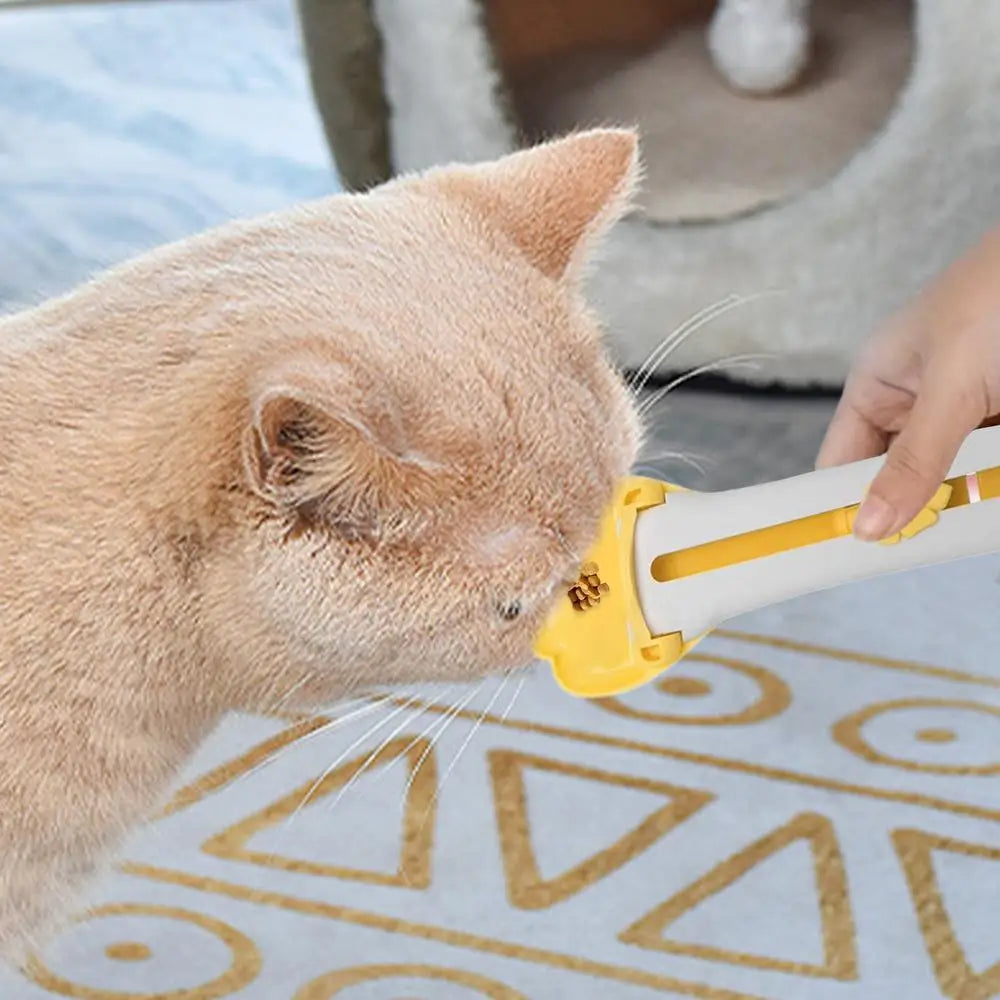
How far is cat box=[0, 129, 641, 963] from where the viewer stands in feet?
1.88

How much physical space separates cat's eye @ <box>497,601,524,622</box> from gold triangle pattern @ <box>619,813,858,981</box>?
0.31 metres

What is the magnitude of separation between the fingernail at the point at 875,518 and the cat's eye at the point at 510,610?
156 millimetres

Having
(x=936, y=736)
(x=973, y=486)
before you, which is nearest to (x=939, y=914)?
(x=936, y=736)

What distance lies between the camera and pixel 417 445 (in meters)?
0.58

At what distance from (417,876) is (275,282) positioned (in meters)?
0.43

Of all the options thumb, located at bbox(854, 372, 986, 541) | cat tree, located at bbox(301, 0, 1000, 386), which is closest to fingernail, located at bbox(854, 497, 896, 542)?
thumb, located at bbox(854, 372, 986, 541)

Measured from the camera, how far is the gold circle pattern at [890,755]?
1.01 metres

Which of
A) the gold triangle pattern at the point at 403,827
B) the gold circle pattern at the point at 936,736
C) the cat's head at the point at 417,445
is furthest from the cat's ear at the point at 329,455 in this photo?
the gold circle pattern at the point at 936,736

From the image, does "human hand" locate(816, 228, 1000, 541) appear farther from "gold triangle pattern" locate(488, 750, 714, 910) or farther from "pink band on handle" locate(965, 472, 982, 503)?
"gold triangle pattern" locate(488, 750, 714, 910)

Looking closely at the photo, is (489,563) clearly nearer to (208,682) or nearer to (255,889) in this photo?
(208,682)

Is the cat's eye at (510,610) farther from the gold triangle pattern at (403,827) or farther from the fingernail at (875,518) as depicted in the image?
the gold triangle pattern at (403,827)

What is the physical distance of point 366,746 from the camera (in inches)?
40.8

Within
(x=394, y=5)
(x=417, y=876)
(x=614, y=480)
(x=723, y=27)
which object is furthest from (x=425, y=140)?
(x=614, y=480)

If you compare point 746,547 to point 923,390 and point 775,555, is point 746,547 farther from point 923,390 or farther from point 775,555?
point 923,390
